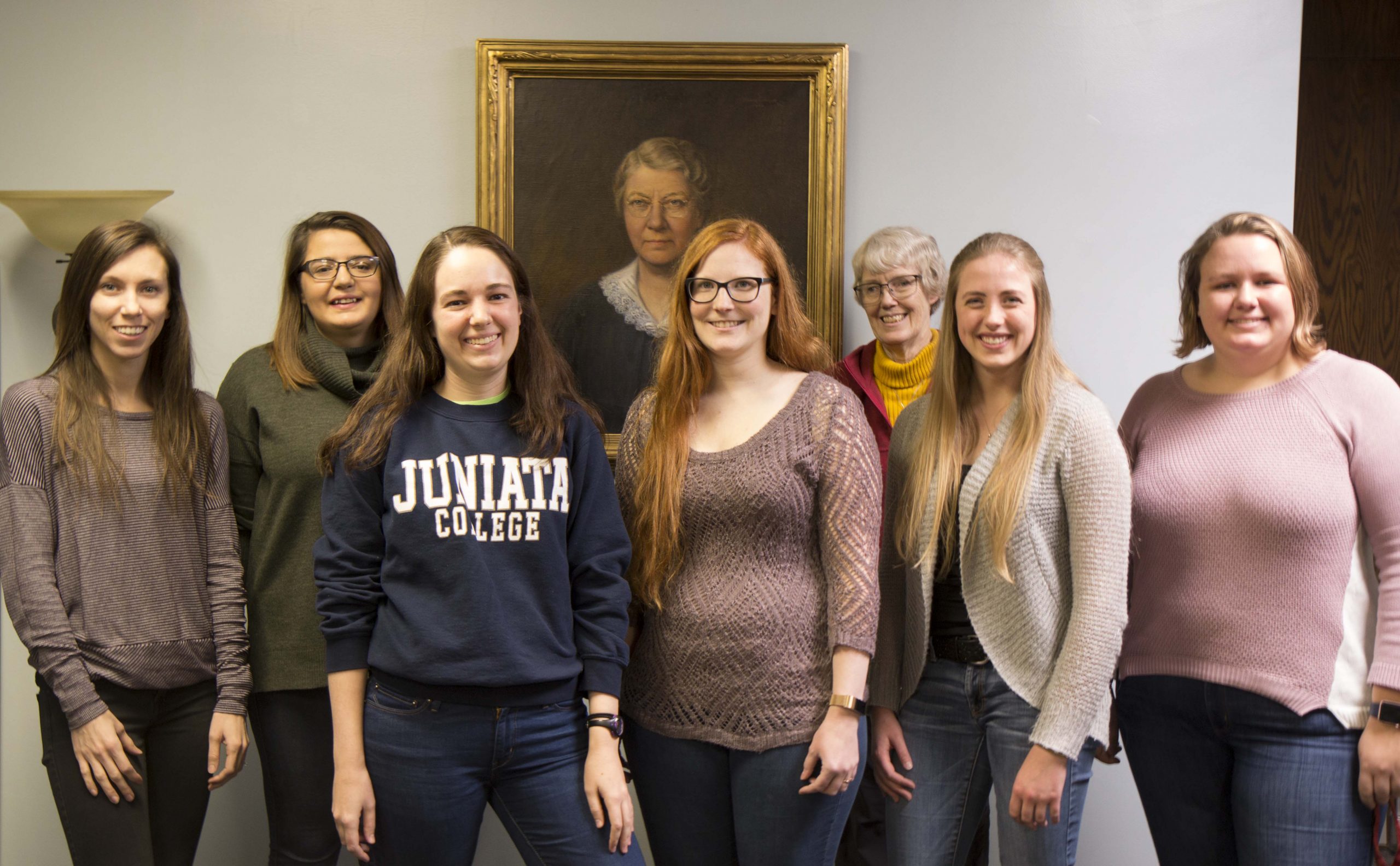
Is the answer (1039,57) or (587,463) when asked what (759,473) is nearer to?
(587,463)

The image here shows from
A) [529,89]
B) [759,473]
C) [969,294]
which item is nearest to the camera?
[759,473]

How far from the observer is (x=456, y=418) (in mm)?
1581

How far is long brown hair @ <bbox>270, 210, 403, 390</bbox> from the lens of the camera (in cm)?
199

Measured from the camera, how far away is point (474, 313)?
1547mm

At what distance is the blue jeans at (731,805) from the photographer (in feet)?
5.04

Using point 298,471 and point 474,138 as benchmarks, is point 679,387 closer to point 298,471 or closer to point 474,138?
point 298,471

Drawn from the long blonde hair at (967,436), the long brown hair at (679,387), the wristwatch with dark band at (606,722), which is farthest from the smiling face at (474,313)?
the long blonde hair at (967,436)

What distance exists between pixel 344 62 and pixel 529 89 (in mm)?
525

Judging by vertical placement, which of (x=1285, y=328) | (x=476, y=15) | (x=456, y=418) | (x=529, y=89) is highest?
(x=476, y=15)

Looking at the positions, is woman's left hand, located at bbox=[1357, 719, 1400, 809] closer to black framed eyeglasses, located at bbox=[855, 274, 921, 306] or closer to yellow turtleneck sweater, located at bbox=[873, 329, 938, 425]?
yellow turtleneck sweater, located at bbox=[873, 329, 938, 425]

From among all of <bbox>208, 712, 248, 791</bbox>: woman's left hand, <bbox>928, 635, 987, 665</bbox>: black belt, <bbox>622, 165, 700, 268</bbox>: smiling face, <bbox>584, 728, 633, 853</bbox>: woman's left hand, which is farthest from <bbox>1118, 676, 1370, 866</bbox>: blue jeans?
<bbox>208, 712, 248, 791</bbox>: woman's left hand

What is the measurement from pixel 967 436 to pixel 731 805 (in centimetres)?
76

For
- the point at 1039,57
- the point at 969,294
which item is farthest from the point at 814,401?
the point at 1039,57

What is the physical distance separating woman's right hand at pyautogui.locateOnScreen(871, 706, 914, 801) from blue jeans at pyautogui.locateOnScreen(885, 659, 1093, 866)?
1 centimetres
